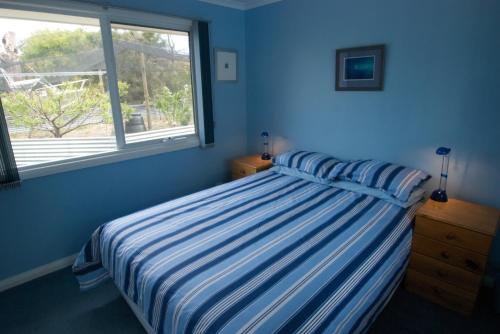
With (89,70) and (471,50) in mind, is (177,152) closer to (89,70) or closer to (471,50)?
(89,70)

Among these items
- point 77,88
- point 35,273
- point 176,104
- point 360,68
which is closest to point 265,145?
point 176,104

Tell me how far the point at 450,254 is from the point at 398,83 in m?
1.36

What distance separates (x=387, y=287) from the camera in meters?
1.59

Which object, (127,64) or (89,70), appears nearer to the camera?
(89,70)

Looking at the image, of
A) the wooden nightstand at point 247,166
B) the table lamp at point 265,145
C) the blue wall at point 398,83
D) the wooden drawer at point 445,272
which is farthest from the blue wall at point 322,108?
the wooden drawer at point 445,272

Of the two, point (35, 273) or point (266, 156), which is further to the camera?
point (266, 156)

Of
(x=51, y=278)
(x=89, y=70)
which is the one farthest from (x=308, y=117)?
(x=51, y=278)

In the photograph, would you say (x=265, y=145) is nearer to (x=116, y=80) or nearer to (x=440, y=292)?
(x=116, y=80)

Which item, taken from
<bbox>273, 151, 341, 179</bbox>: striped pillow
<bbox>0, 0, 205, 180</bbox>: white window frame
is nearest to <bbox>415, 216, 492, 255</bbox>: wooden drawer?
<bbox>273, 151, 341, 179</bbox>: striped pillow

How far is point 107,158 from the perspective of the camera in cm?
257

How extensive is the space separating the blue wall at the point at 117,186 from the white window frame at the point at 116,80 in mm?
67

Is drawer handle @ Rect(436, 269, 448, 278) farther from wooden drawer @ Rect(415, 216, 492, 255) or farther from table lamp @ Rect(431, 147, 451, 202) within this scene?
table lamp @ Rect(431, 147, 451, 202)

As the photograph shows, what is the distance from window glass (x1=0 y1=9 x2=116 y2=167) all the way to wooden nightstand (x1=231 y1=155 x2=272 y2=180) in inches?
53.3

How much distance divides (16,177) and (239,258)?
1776 millimetres
